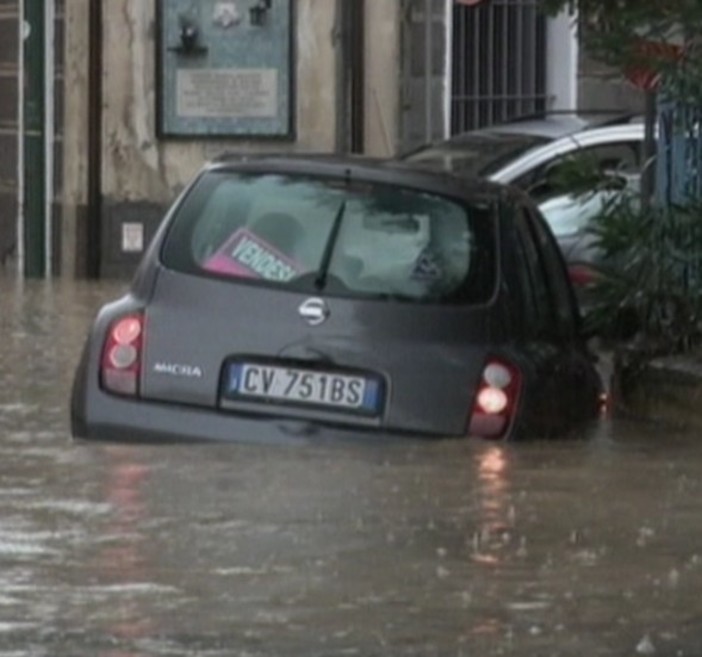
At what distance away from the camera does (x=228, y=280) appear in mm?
11516

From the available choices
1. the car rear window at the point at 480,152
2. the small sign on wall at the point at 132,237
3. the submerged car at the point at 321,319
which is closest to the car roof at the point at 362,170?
the submerged car at the point at 321,319

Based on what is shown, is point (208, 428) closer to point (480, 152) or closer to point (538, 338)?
point (538, 338)

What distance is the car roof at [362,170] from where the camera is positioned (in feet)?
38.7

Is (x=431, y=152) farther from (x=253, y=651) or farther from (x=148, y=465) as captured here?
(x=253, y=651)

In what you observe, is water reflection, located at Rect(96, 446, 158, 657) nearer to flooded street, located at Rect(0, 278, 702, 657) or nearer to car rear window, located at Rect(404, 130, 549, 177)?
flooded street, located at Rect(0, 278, 702, 657)

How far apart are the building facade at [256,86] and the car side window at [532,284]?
14531 mm

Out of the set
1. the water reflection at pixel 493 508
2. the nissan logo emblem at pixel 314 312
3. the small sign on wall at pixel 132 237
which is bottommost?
the small sign on wall at pixel 132 237

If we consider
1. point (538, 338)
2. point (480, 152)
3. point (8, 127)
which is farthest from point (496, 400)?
point (8, 127)

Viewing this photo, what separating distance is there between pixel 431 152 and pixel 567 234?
165 cm

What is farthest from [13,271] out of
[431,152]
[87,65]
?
[431,152]

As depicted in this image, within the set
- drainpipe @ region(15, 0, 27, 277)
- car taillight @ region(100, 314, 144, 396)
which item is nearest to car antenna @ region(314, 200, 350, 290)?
car taillight @ region(100, 314, 144, 396)

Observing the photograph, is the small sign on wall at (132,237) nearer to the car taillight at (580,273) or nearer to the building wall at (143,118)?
the building wall at (143,118)

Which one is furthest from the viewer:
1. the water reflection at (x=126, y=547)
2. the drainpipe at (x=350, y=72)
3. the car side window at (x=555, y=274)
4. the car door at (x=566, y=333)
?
the drainpipe at (x=350, y=72)

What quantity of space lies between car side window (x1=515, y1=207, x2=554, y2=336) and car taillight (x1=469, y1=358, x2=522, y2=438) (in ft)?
1.26
